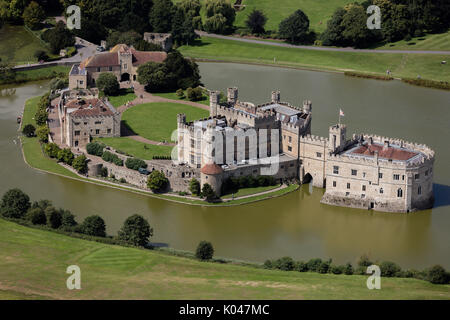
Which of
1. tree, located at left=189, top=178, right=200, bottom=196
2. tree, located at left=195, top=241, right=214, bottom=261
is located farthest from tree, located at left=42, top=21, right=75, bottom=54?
tree, located at left=195, top=241, right=214, bottom=261

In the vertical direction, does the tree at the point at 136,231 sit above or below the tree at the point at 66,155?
below

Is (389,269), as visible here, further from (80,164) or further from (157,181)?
(80,164)

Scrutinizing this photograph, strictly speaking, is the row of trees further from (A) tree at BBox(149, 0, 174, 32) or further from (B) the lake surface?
(A) tree at BBox(149, 0, 174, 32)

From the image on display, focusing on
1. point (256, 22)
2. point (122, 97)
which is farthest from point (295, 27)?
point (122, 97)

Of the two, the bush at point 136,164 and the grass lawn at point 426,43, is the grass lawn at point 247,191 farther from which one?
the grass lawn at point 426,43

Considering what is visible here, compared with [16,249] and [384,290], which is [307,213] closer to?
[384,290]

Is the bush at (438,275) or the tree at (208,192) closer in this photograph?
the bush at (438,275)

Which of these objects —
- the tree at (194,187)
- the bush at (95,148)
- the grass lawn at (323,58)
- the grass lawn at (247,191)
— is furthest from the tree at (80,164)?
the grass lawn at (323,58)

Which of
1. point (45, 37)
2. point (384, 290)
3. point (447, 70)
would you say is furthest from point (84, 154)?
point (447, 70)
